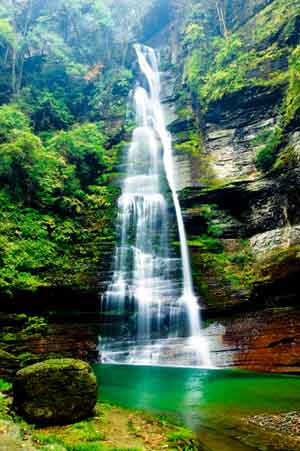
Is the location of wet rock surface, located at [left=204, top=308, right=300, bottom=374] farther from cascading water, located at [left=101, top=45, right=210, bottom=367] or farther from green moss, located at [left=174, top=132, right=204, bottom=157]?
green moss, located at [left=174, top=132, right=204, bottom=157]

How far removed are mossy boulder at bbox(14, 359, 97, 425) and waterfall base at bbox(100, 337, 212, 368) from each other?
9962 mm

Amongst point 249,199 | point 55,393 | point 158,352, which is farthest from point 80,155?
point 55,393

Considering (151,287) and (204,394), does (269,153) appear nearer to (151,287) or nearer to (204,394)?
(151,287)

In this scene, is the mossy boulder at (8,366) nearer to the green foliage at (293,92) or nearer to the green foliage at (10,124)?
the green foliage at (10,124)

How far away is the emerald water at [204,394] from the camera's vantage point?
822cm

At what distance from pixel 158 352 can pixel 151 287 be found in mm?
3442

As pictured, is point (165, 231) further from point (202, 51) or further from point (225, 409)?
point (202, 51)

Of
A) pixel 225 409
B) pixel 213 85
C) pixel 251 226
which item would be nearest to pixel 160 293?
pixel 251 226

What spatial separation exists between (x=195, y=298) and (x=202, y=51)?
26.3 meters

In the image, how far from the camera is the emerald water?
8.22 meters

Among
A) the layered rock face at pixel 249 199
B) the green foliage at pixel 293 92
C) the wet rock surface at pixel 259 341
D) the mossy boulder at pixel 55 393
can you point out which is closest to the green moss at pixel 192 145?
the layered rock face at pixel 249 199

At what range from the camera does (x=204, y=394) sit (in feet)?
37.0

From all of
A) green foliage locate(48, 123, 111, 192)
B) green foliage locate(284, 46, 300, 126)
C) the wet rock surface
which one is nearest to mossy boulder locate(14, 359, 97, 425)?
the wet rock surface

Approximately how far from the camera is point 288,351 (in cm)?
1573
